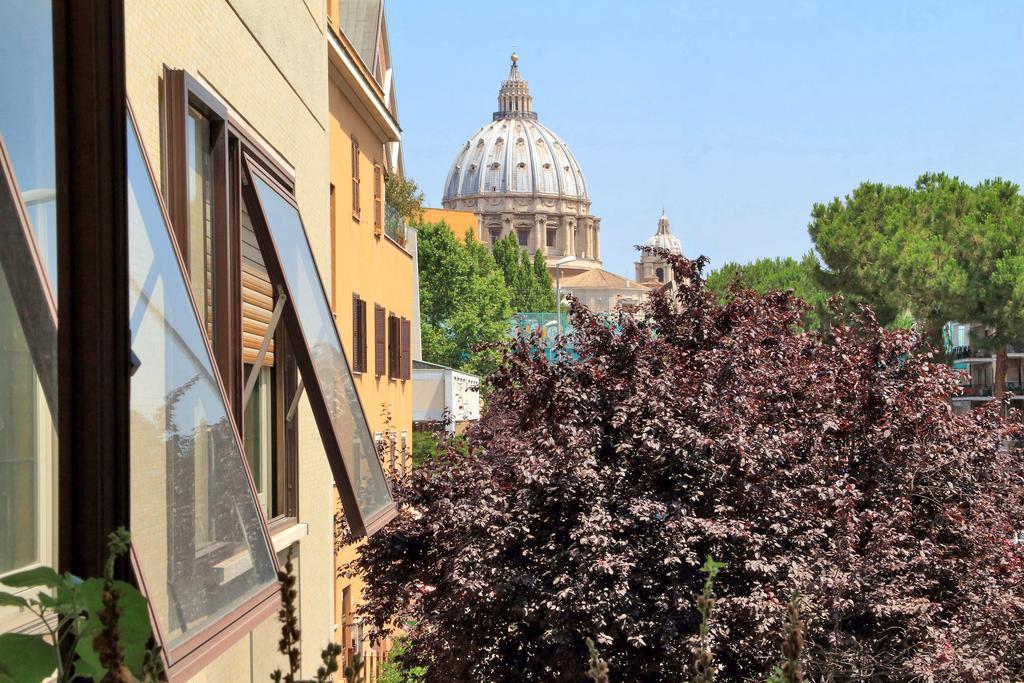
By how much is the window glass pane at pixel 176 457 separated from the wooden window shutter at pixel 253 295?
10.1 feet

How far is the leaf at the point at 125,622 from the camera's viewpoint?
2225mm

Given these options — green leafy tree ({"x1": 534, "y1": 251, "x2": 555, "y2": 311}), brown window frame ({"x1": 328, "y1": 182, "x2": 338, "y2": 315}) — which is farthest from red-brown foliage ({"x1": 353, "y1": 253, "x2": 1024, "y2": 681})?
green leafy tree ({"x1": 534, "y1": 251, "x2": 555, "y2": 311})

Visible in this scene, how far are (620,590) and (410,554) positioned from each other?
3.61 meters

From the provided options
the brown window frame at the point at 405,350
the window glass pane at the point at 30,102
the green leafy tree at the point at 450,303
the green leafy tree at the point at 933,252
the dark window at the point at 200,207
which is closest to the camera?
the window glass pane at the point at 30,102

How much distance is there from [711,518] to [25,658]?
32.4ft

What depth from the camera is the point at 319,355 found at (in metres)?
8.08

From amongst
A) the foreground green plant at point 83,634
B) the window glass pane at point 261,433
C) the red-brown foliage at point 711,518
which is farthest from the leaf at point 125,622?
the red-brown foliage at point 711,518

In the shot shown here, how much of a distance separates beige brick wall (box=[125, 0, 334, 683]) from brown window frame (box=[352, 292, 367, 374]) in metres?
6.56

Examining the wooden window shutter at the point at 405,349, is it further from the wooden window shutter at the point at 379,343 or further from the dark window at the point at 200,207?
the dark window at the point at 200,207

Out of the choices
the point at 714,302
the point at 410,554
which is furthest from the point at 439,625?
the point at 714,302

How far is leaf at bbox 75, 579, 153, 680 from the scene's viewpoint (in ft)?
7.30

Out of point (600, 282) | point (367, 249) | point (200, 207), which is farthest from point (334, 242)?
point (600, 282)

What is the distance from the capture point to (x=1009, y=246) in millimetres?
43500

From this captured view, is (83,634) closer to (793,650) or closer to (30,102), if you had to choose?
(793,650)
